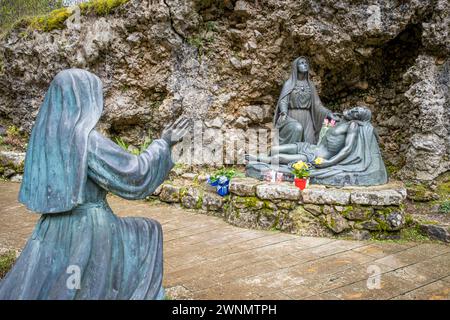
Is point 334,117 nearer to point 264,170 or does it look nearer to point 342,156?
point 342,156

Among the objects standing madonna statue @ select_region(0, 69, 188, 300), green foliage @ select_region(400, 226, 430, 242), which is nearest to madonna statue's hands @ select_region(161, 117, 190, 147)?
standing madonna statue @ select_region(0, 69, 188, 300)

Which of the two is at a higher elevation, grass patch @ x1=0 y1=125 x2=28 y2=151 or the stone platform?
grass patch @ x1=0 y1=125 x2=28 y2=151

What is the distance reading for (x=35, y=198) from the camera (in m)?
2.02

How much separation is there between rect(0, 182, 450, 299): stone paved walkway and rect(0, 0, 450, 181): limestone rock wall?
266 cm

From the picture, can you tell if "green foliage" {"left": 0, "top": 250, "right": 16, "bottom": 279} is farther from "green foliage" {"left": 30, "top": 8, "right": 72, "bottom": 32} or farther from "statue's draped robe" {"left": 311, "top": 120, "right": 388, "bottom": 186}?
"green foliage" {"left": 30, "top": 8, "right": 72, "bottom": 32}

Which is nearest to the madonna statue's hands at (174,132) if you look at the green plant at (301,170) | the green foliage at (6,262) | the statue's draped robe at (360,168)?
the green foliage at (6,262)

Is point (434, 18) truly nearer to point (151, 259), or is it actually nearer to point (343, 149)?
point (343, 149)

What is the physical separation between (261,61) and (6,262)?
5.47m

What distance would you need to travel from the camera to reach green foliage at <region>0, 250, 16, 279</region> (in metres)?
3.32

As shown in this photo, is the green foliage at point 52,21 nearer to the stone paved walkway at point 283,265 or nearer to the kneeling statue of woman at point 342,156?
the stone paved walkway at point 283,265

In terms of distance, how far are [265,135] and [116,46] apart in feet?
11.5

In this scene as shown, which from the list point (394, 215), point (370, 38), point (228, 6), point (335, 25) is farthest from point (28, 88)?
point (394, 215)

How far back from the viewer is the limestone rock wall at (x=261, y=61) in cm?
599

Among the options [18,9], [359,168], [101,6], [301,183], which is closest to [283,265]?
[301,183]
